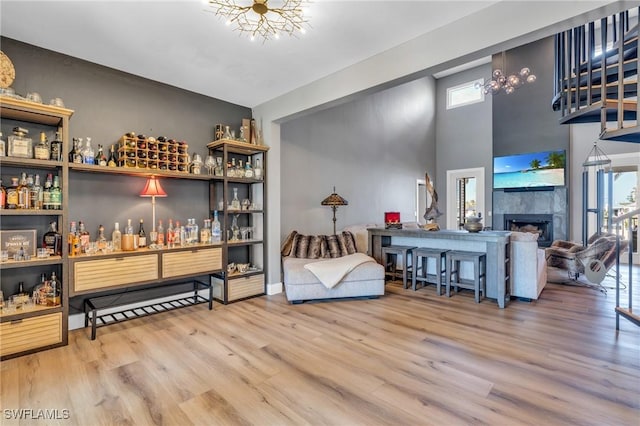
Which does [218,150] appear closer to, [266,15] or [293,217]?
Answer: [293,217]

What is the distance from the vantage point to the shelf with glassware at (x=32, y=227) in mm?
2529

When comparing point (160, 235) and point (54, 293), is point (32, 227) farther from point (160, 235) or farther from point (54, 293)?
point (160, 235)

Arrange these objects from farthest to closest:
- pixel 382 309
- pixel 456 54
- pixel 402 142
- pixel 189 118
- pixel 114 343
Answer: pixel 402 142, pixel 189 118, pixel 382 309, pixel 114 343, pixel 456 54

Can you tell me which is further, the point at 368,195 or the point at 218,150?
the point at 368,195

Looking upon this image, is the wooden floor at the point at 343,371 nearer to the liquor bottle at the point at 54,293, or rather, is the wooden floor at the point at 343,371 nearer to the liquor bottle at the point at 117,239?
the liquor bottle at the point at 54,293

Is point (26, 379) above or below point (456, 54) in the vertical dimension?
below

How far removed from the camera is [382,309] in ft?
12.0

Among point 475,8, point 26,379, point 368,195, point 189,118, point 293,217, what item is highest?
point 475,8

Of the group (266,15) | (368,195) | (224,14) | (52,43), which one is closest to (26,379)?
(52,43)

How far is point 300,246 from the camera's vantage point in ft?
14.9

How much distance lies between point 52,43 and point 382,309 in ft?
14.2

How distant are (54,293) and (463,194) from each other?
8874 millimetres

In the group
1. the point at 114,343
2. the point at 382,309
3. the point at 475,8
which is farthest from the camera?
the point at 382,309

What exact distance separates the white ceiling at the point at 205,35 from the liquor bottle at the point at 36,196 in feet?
4.34
